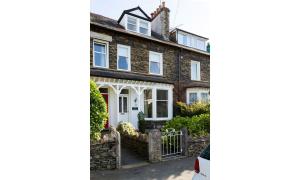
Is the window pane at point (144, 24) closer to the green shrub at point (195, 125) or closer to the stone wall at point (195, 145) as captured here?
the green shrub at point (195, 125)

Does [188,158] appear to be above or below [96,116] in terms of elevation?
below

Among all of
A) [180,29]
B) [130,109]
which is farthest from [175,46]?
[130,109]

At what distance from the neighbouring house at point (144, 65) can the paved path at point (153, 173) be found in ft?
11.8

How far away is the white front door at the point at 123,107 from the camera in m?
7.70

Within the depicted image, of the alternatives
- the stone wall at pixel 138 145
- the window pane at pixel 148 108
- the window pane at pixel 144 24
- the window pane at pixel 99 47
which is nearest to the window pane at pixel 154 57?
the window pane at pixel 144 24

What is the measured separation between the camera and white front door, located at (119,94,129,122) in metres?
7.70

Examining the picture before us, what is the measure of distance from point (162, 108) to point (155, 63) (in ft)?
6.54

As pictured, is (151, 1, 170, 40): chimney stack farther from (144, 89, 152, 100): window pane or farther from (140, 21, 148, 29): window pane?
(144, 89, 152, 100): window pane
